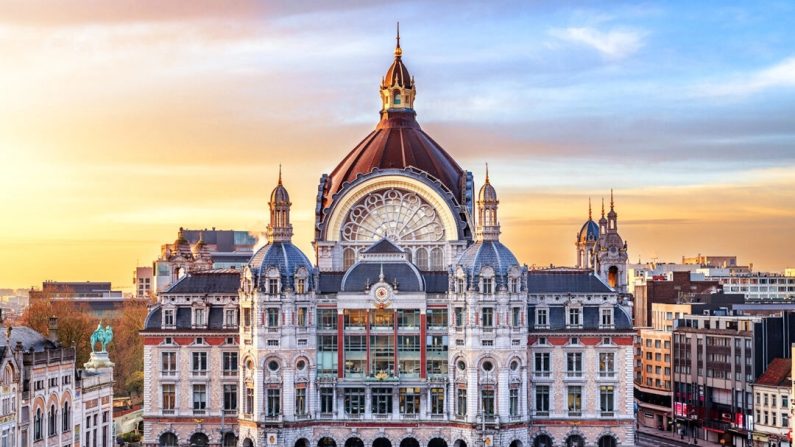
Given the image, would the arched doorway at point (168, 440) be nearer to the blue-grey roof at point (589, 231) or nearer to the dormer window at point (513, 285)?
the dormer window at point (513, 285)

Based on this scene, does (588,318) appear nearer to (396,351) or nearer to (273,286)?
(396,351)

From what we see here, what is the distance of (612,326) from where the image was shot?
153250mm

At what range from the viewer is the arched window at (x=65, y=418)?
450 ft

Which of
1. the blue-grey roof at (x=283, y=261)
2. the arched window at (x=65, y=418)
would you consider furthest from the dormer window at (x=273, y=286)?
the arched window at (x=65, y=418)

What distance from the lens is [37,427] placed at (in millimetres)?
129625

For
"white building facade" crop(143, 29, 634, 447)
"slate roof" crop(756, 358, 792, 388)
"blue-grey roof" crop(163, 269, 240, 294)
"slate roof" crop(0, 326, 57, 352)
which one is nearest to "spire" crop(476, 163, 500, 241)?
"white building facade" crop(143, 29, 634, 447)

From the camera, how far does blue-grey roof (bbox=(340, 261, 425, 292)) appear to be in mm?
152000

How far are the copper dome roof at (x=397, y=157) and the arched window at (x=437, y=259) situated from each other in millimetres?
6801

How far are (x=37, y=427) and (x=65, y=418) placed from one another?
336 inches

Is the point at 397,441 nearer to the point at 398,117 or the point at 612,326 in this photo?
the point at 612,326

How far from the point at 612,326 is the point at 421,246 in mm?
24143

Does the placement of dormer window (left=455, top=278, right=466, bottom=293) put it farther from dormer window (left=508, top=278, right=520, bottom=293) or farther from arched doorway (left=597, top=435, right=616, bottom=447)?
arched doorway (left=597, top=435, right=616, bottom=447)

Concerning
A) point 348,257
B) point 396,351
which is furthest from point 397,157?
point 396,351

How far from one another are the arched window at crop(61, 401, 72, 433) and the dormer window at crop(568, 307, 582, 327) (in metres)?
50.6
